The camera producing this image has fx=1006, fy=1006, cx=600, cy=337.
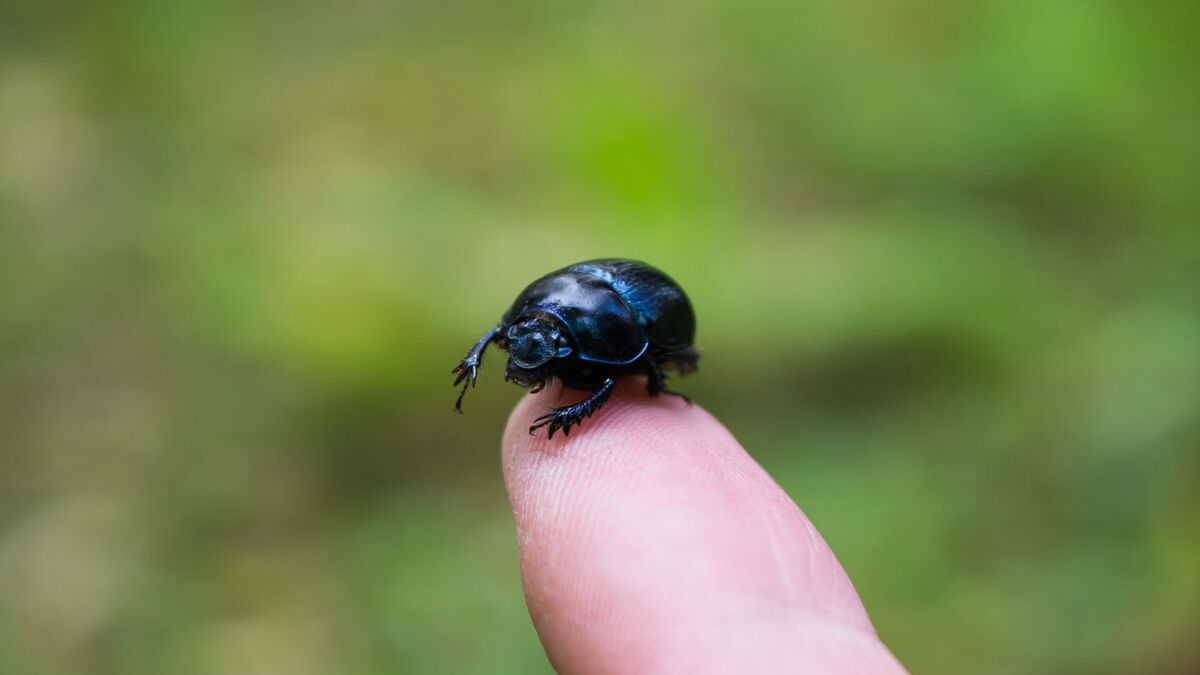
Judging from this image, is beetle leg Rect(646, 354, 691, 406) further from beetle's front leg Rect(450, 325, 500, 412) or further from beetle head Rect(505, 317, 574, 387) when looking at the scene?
beetle's front leg Rect(450, 325, 500, 412)

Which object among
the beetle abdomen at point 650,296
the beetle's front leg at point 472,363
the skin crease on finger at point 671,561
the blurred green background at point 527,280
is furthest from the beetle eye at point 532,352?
the blurred green background at point 527,280

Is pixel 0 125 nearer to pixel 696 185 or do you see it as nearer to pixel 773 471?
pixel 696 185

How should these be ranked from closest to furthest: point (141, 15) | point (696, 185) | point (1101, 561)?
point (1101, 561) → point (696, 185) → point (141, 15)

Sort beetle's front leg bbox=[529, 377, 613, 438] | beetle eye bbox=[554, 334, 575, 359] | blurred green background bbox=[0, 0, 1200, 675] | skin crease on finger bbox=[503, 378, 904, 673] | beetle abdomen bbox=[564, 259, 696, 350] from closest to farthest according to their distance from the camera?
skin crease on finger bbox=[503, 378, 904, 673], beetle's front leg bbox=[529, 377, 613, 438], beetle eye bbox=[554, 334, 575, 359], beetle abdomen bbox=[564, 259, 696, 350], blurred green background bbox=[0, 0, 1200, 675]

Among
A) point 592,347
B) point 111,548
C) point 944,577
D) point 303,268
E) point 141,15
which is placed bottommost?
point 111,548

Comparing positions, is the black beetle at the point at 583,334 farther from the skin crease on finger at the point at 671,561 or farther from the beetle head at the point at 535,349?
the skin crease on finger at the point at 671,561

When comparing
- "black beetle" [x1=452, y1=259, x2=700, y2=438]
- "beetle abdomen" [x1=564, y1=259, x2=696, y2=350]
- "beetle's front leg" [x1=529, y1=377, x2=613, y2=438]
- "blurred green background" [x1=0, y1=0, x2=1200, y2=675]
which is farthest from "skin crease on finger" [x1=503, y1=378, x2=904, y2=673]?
"blurred green background" [x1=0, y1=0, x2=1200, y2=675]

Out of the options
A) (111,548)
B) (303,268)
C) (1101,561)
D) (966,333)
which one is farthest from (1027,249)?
(111,548)
